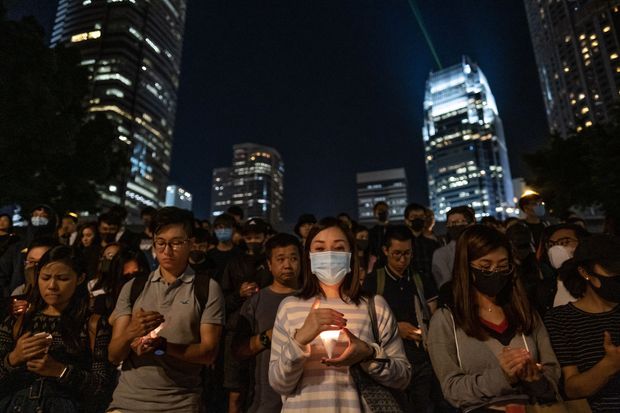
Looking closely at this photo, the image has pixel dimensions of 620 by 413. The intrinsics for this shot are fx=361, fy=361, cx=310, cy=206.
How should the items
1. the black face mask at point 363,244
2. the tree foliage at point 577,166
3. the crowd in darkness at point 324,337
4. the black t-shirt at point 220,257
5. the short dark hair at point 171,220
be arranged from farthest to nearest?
A: 1. the tree foliage at point 577,166
2. the black face mask at point 363,244
3. the black t-shirt at point 220,257
4. the short dark hair at point 171,220
5. the crowd in darkness at point 324,337

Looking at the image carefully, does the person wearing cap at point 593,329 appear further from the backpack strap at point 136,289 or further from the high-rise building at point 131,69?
the high-rise building at point 131,69

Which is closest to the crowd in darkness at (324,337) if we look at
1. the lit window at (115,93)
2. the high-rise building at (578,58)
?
the high-rise building at (578,58)

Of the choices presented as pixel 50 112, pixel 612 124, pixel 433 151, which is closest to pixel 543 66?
pixel 433 151

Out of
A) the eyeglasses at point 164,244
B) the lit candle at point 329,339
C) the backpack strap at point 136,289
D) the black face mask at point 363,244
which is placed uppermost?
the black face mask at point 363,244

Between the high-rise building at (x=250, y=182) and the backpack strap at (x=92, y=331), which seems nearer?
the backpack strap at (x=92, y=331)

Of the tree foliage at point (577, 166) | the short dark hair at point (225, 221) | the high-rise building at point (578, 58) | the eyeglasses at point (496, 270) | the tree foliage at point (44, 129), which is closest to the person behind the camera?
the eyeglasses at point (496, 270)

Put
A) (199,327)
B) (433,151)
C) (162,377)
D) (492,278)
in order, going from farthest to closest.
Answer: (433,151), (199,327), (162,377), (492,278)

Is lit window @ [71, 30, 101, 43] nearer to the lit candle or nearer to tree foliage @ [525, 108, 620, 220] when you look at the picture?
tree foliage @ [525, 108, 620, 220]

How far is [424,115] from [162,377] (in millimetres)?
195041

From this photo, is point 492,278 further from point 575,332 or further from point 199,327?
point 199,327

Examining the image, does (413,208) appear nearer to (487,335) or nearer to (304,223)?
(304,223)

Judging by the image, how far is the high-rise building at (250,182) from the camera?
177 meters

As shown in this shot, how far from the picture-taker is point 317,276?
8.16 feet

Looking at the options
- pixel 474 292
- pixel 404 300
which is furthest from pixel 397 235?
pixel 474 292
